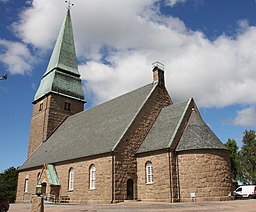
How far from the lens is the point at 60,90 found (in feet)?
138

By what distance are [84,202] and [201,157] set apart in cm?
1104

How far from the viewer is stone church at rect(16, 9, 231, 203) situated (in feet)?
74.8

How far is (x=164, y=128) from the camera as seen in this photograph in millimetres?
26547

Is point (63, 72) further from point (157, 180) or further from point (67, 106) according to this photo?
point (157, 180)

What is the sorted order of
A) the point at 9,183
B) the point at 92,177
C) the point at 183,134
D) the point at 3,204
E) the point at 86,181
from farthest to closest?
the point at 9,183, the point at 86,181, the point at 92,177, the point at 183,134, the point at 3,204

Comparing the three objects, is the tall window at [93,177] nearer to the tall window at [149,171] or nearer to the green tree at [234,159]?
the tall window at [149,171]

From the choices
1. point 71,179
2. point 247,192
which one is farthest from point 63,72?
point 247,192

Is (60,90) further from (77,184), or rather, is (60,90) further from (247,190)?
(247,190)

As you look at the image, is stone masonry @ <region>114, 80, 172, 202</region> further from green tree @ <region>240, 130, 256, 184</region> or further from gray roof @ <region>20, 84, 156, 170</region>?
green tree @ <region>240, 130, 256, 184</region>

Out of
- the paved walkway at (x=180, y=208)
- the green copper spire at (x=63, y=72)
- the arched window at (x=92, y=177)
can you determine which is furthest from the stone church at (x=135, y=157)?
the green copper spire at (x=63, y=72)

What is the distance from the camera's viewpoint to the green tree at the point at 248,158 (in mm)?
45188

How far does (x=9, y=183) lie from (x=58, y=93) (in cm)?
2243

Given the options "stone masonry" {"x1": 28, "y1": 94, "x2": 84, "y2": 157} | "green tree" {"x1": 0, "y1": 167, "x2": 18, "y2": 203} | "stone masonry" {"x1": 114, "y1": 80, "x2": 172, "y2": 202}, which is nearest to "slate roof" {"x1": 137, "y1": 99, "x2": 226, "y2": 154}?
"stone masonry" {"x1": 114, "y1": 80, "x2": 172, "y2": 202}

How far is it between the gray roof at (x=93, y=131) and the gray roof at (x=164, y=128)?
2301mm
